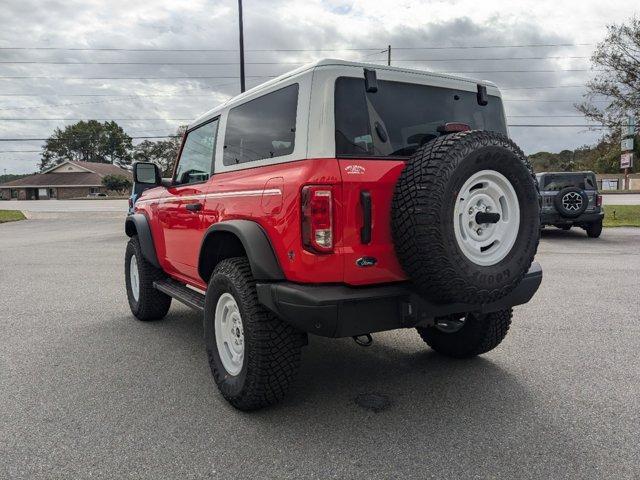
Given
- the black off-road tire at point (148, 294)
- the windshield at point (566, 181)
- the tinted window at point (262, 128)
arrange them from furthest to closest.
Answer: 1. the windshield at point (566, 181)
2. the black off-road tire at point (148, 294)
3. the tinted window at point (262, 128)

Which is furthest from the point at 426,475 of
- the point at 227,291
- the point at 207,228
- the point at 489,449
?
the point at 207,228

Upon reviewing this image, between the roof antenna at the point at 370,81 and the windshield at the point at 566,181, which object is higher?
the roof antenna at the point at 370,81

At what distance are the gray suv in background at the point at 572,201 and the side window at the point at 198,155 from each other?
1026 centimetres

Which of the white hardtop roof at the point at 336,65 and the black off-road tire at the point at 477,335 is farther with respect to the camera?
the black off-road tire at the point at 477,335

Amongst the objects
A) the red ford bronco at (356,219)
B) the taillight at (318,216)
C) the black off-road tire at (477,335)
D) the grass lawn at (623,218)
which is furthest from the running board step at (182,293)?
the grass lawn at (623,218)

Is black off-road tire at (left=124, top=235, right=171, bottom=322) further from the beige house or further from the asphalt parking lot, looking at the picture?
the beige house

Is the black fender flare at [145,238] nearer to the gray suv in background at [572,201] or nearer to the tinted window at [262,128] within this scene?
the tinted window at [262,128]

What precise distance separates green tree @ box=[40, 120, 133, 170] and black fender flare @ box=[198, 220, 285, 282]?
4151 inches

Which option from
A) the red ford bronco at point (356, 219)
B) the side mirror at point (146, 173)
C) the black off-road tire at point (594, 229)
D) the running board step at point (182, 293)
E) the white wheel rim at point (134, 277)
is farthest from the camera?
the black off-road tire at point (594, 229)

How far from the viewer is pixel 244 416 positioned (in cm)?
303

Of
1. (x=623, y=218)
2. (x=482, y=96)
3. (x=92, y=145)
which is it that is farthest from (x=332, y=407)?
(x=92, y=145)

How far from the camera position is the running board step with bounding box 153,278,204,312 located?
3825mm

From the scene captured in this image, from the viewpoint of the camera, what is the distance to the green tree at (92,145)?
333ft

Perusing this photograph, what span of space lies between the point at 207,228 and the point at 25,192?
287ft
